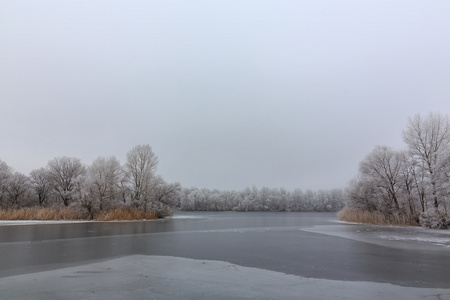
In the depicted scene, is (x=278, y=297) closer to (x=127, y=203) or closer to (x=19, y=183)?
(x=127, y=203)

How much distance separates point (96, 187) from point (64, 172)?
19.0 m

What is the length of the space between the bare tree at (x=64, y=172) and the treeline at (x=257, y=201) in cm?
4801

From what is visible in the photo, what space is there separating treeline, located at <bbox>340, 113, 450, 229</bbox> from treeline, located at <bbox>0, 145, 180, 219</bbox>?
88.8ft

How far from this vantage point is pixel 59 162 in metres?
55.0

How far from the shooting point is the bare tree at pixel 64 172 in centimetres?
5288

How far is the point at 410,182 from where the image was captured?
3466 cm

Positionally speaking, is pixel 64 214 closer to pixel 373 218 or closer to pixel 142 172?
pixel 142 172

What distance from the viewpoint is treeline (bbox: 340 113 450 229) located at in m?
27.0

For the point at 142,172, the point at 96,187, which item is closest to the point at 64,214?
the point at 96,187

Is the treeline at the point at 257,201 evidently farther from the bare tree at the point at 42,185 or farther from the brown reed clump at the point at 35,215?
the brown reed clump at the point at 35,215

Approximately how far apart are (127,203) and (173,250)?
31.9m

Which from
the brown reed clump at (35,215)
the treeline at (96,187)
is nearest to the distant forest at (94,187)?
the treeline at (96,187)

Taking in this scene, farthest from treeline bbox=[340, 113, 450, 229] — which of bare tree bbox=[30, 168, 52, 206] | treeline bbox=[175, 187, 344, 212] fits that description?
treeline bbox=[175, 187, 344, 212]

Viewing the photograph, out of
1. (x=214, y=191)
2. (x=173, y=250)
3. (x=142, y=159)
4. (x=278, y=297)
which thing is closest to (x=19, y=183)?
(x=142, y=159)
